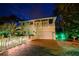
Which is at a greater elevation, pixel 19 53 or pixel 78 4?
pixel 78 4

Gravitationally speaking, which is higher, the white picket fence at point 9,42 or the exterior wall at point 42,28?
the exterior wall at point 42,28

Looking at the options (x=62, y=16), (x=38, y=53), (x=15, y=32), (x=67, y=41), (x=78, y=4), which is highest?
(x=78, y=4)

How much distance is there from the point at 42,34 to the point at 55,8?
318 millimetres

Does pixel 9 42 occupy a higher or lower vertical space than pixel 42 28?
lower

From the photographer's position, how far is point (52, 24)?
149 centimetres

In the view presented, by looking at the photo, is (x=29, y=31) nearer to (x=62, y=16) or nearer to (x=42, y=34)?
(x=42, y=34)

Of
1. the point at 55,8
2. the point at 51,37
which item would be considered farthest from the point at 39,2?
the point at 51,37

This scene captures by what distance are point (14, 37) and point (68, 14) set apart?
64 centimetres

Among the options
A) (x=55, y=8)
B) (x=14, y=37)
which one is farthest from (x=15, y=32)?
(x=55, y=8)

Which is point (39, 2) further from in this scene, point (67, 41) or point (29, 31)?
point (67, 41)

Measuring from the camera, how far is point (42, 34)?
1.48m

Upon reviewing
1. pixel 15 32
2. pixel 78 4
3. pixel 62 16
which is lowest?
pixel 15 32

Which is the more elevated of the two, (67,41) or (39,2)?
(39,2)

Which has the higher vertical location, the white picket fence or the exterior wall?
the exterior wall
